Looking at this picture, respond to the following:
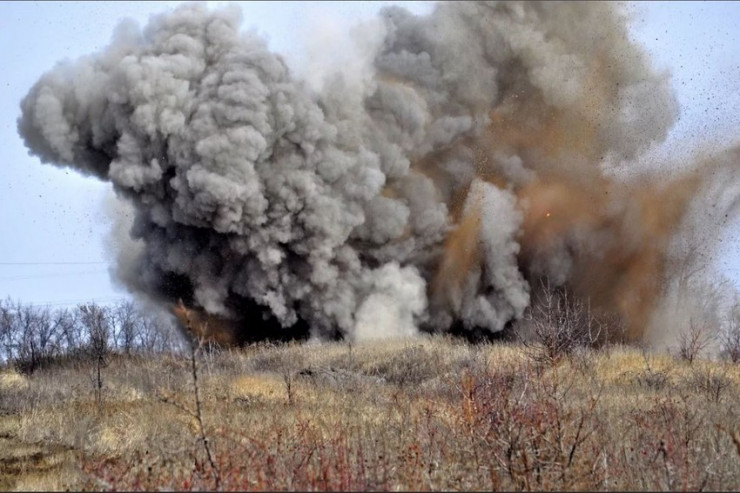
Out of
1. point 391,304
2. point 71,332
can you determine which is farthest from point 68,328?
point 391,304

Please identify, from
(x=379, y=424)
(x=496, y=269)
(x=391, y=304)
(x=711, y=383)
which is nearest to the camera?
(x=379, y=424)

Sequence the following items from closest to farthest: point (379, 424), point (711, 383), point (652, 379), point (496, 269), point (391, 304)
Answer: point (379, 424)
point (711, 383)
point (652, 379)
point (391, 304)
point (496, 269)

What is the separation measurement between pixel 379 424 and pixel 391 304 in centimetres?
2141

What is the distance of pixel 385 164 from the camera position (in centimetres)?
3538

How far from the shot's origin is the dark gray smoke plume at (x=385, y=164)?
31844 mm

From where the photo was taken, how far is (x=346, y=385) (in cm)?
2100

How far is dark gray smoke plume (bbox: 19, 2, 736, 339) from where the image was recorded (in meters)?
31.8

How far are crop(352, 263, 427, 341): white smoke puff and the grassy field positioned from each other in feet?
13.1

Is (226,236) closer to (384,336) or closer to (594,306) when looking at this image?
(384,336)

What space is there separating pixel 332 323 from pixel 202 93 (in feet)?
40.3

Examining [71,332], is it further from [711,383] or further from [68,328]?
[711,383]

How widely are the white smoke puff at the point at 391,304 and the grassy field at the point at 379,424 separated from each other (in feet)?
13.1

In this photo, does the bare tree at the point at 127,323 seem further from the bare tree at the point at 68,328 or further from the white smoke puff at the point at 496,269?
the white smoke puff at the point at 496,269

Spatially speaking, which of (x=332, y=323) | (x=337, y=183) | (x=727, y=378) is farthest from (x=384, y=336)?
(x=727, y=378)
